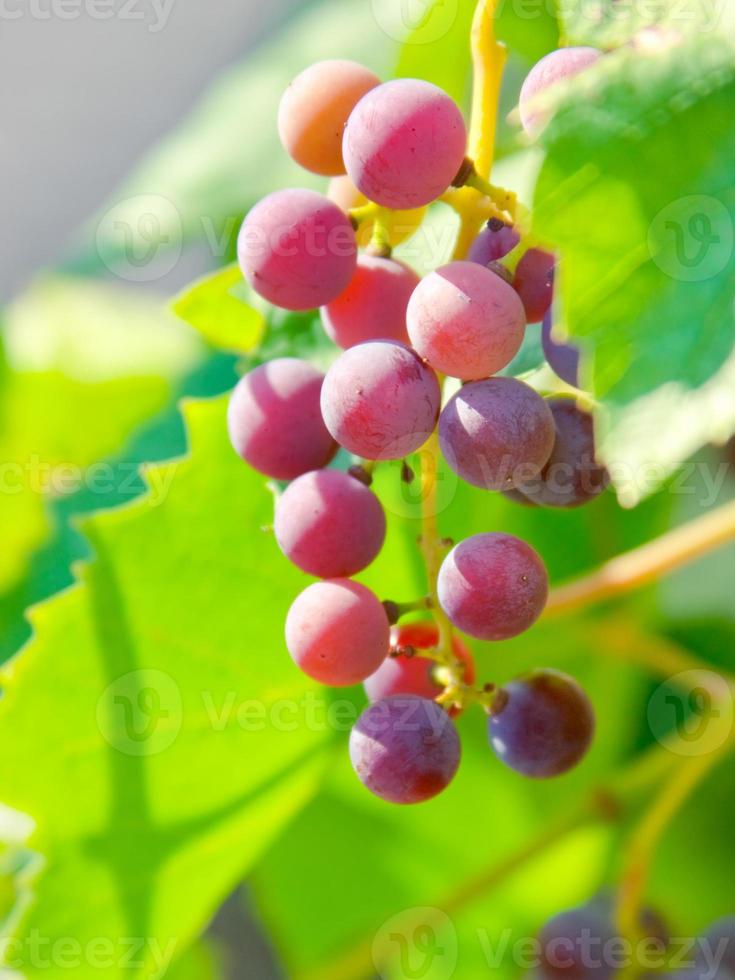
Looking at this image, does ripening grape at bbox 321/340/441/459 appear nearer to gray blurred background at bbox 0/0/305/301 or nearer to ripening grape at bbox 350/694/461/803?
ripening grape at bbox 350/694/461/803

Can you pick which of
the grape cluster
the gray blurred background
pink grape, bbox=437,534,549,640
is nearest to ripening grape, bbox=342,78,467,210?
A: the grape cluster

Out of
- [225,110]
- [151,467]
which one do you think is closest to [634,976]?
[151,467]

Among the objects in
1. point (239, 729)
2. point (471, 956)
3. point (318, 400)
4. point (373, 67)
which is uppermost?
point (373, 67)

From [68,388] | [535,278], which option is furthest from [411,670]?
[68,388]

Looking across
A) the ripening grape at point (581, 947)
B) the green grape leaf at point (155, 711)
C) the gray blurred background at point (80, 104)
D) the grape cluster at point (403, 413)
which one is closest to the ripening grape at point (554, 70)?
the grape cluster at point (403, 413)

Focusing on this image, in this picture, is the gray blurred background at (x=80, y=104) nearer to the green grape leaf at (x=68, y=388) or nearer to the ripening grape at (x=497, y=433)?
the green grape leaf at (x=68, y=388)

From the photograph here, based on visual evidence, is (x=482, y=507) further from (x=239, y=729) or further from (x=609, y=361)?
(x=609, y=361)
